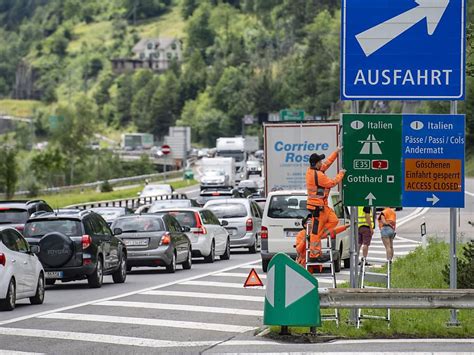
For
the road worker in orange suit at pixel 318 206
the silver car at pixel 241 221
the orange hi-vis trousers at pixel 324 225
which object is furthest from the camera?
the silver car at pixel 241 221

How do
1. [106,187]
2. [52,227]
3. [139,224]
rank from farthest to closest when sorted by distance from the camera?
[106,187], [139,224], [52,227]

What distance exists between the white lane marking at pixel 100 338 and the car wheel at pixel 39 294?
4.42m

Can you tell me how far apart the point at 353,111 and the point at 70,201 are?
61380 millimetres

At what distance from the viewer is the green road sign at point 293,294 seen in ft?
49.9

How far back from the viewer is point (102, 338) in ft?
52.6

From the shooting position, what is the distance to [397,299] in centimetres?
1552

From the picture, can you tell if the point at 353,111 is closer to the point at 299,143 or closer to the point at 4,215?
the point at 4,215

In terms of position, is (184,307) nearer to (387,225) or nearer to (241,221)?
(387,225)

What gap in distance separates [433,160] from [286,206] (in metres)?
12.2

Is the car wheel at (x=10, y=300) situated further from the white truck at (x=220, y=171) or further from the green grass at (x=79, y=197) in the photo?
the white truck at (x=220, y=171)

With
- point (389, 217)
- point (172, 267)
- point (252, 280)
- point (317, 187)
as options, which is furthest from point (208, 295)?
point (172, 267)

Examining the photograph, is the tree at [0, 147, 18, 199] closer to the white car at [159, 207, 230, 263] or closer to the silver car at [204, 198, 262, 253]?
the silver car at [204, 198, 262, 253]

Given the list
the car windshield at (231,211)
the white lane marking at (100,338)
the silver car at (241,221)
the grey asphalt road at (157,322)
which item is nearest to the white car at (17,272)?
the grey asphalt road at (157,322)

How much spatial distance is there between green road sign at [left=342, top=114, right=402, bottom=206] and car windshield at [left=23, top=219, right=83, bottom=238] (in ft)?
31.4
